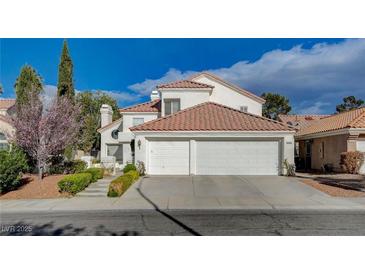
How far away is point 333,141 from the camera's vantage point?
18.0 metres

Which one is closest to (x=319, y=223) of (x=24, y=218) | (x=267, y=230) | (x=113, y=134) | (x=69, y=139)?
(x=267, y=230)

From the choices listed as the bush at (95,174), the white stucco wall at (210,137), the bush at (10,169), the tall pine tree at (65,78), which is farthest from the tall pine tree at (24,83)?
the white stucco wall at (210,137)

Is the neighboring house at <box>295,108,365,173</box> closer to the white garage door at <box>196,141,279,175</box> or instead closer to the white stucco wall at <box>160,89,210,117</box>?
the white garage door at <box>196,141,279,175</box>

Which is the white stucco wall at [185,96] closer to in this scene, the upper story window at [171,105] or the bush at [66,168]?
the upper story window at [171,105]

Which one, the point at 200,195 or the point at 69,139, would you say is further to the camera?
the point at 69,139

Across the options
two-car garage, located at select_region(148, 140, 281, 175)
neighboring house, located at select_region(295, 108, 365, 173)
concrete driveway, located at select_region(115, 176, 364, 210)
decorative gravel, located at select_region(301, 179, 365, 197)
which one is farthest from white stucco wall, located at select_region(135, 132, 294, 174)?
neighboring house, located at select_region(295, 108, 365, 173)

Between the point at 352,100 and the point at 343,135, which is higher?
the point at 352,100

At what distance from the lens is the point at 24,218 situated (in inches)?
286

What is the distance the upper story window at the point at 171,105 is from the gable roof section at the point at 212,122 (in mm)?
2593

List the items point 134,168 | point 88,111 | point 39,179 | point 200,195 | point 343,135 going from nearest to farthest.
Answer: point 200,195 < point 39,179 < point 134,168 < point 343,135 < point 88,111

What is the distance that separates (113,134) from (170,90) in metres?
8.02

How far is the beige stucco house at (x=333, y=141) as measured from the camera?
16203 millimetres

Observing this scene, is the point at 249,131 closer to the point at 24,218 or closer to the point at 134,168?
the point at 134,168

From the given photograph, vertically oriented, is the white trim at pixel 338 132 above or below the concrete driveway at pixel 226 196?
above
